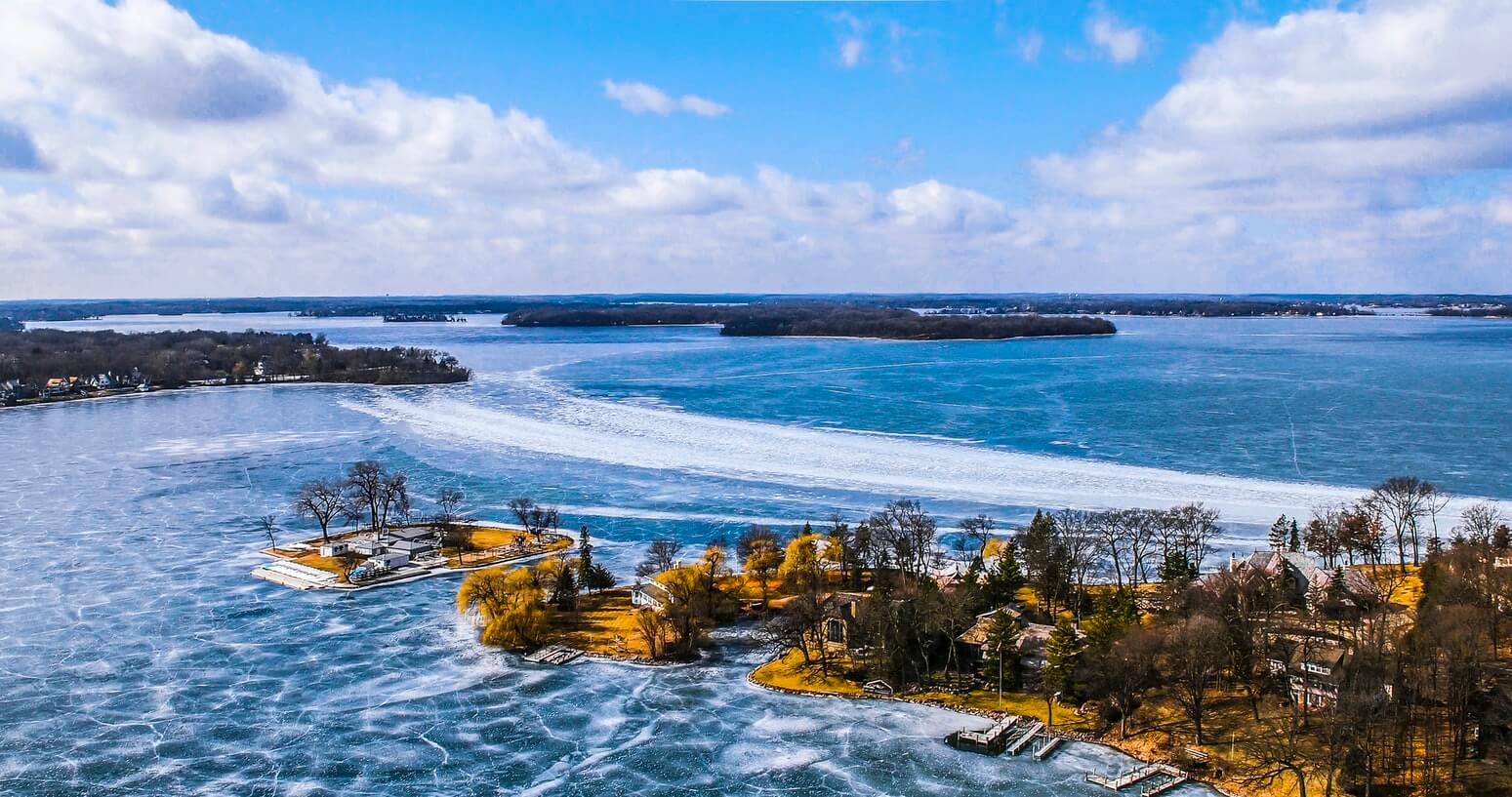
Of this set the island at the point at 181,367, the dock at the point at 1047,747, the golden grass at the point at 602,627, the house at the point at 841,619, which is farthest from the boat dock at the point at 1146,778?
the island at the point at 181,367

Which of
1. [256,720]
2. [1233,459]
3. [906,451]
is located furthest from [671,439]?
[256,720]

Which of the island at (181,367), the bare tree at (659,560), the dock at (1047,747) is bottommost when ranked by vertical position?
the dock at (1047,747)

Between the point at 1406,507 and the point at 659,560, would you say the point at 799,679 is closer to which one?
the point at 659,560

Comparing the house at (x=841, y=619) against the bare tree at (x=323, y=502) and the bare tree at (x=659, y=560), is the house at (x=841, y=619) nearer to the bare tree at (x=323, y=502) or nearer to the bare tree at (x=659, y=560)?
the bare tree at (x=659, y=560)

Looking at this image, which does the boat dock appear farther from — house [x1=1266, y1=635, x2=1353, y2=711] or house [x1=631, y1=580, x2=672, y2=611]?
house [x1=631, y1=580, x2=672, y2=611]

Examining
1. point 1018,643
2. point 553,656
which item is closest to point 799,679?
point 1018,643

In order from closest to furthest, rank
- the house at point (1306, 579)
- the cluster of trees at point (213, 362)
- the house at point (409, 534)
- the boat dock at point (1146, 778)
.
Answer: the boat dock at point (1146, 778) < the house at point (1306, 579) < the house at point (409, 534) < the cluster of trees at point (213, 362)
